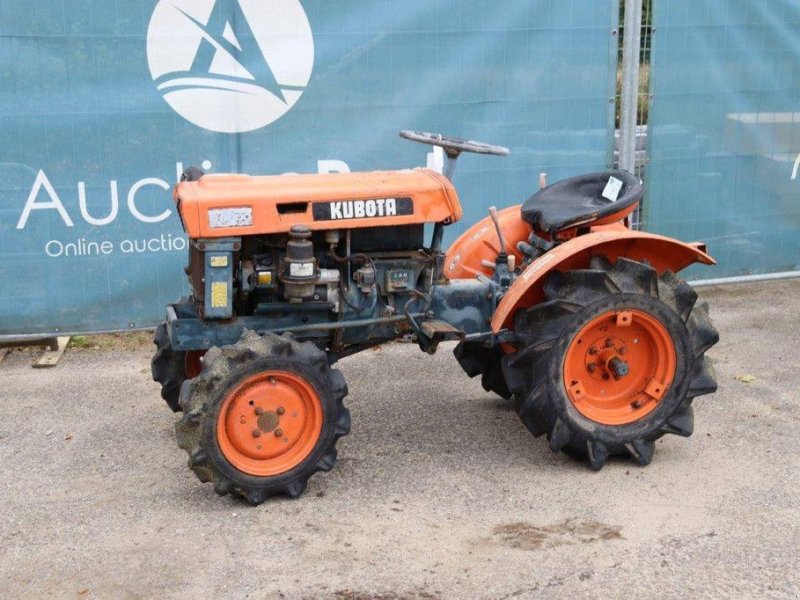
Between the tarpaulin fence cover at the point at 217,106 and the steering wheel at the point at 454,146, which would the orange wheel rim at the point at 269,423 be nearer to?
the steering wheel at the point at 454,146

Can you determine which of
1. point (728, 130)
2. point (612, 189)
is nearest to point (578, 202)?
point (612, 189)

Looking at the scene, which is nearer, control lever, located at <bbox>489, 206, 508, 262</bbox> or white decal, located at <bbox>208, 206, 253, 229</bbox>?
white decal, located at <bbox>208, 206, 253, 229</bbox>

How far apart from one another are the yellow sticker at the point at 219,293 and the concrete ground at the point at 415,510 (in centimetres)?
82

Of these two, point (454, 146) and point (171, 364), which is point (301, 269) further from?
point (171, 364)

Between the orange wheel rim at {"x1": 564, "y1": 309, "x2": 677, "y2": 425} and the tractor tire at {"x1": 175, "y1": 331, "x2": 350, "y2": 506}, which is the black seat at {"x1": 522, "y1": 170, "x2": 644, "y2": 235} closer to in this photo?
the orange wheel rim at {"x1": 564, "y1": 309, "x2": 677, "y2": 425}

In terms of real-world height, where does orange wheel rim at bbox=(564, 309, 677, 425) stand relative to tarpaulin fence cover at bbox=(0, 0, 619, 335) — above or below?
below

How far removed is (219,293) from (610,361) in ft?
5.88

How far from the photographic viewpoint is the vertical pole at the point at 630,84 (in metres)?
7.34

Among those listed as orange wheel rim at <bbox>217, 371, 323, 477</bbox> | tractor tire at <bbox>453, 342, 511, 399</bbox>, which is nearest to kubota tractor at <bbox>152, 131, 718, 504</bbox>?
orange wheel rim at <bbox>217, 371, 323, 477</bbox>

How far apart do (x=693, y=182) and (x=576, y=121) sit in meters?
1.01

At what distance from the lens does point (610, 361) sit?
16.5ft

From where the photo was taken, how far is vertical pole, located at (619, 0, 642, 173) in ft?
24.1

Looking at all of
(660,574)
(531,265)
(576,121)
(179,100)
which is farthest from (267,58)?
(660,574)

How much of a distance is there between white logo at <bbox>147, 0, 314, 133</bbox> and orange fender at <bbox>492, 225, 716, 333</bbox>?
99.9 inches
